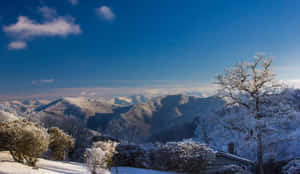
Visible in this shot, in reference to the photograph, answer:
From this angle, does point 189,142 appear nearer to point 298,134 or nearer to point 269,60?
point 269,60

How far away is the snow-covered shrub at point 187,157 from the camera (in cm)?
1204

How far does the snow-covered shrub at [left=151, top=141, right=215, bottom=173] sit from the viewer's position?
12039 millimetres


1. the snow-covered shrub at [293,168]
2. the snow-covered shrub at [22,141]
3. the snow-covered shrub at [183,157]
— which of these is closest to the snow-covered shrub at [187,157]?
the snow-covered shrub at [183,157]

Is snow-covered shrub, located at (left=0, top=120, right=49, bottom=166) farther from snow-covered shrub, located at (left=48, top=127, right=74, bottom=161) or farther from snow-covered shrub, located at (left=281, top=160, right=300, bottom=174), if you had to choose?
snow-covered shrub, located at (left=281, top=160, right=300, bottom=174)

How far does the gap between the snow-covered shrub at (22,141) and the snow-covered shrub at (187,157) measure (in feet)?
26.1

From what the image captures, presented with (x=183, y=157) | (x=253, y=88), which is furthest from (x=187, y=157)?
(x=253, y=88)

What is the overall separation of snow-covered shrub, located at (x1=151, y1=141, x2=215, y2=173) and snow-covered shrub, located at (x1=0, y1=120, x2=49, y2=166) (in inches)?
313

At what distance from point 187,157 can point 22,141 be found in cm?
942

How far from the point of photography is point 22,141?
816 centimetres

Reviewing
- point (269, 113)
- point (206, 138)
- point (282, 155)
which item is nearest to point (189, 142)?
point (269, 113)

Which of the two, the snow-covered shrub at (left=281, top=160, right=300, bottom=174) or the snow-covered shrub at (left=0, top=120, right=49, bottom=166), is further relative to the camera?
the snow-covered shrub at (left=281, top=160, right=300, bottom=174)

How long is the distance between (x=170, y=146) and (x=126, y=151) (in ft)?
15.7

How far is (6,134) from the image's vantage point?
27.2 feet

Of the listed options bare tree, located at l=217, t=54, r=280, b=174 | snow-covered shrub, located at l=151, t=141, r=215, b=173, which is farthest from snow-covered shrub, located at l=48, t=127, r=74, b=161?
bare tree, located at l=217, t=54, r=280, b=174
